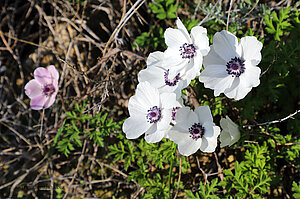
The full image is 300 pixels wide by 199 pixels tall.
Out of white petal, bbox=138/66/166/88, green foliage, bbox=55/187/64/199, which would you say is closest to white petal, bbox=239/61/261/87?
white petal, bbox=138/66/166/88

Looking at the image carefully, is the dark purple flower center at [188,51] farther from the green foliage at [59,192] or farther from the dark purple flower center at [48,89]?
the green foliage at [59,192]

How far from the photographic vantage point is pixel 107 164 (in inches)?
104

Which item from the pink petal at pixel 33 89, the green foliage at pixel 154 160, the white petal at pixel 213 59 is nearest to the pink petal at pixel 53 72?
the pink petal at pixel 33 89

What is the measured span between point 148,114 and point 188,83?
0.98ft

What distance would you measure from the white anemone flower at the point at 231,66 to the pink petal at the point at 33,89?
4.96ft

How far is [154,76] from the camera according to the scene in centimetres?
181

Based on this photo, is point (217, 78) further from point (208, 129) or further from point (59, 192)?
point (59, 192)

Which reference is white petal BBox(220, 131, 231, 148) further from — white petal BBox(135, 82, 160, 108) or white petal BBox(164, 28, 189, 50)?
white petal BBox(164, 28, 189, 50)

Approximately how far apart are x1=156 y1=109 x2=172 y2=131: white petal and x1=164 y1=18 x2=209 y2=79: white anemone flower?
0.23 m

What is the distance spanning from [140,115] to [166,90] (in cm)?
21

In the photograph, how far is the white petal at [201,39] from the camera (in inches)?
61.1

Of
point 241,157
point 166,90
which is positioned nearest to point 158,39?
point 166,90

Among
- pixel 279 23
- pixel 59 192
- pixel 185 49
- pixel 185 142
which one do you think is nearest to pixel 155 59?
pixel 185 49

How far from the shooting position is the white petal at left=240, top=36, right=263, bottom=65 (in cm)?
158
